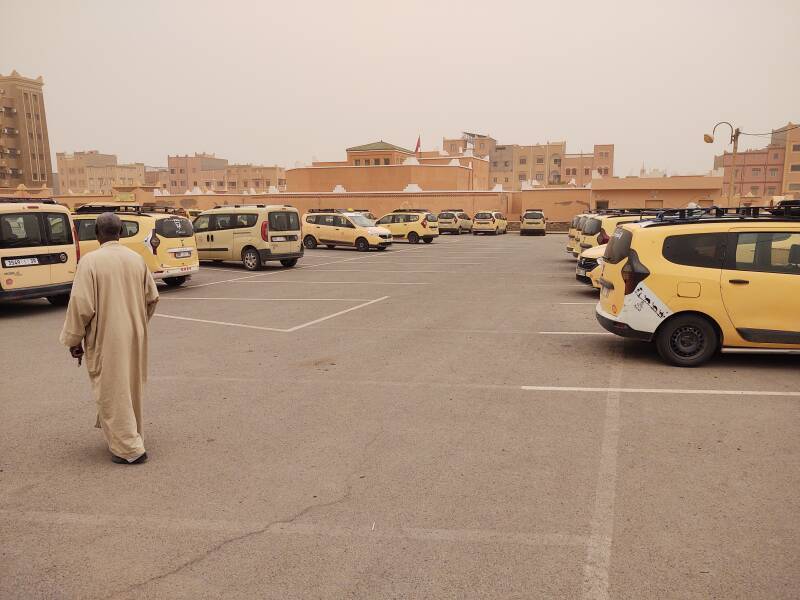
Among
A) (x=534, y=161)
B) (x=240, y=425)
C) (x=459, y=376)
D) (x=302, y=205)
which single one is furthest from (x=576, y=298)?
(x=534, y=161)

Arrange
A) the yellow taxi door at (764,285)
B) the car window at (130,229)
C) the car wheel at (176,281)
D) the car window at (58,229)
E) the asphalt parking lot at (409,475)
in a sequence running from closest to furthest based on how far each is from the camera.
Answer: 1. the asphalt parking lot at (409,475)
2. the yellow taxi door at (764,285)
3. the car window at (58,229)
4. the car window at (130,229)
5. the car wheel at (176,281)

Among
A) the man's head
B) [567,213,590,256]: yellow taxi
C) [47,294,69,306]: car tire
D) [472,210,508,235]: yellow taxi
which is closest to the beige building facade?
[472,210,508,235]: yellow taxi

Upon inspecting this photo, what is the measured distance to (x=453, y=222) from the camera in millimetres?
44375

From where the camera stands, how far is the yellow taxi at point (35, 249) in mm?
11375

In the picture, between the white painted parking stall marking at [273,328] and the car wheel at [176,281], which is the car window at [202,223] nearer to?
the car wheel at [176,281]

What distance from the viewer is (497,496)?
4.27 m

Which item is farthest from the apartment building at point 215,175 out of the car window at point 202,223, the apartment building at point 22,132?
the car window at point 202,223

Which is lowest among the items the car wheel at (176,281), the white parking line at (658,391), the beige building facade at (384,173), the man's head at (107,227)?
the car wheel at (176,281)

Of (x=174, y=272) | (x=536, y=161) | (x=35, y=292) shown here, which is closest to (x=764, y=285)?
(x=35, y=292)

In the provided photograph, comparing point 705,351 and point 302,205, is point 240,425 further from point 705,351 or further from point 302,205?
point 302,205

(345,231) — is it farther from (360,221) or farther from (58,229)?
(58,229)

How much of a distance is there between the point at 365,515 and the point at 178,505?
127cm

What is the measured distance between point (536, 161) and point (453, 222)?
63679 mm

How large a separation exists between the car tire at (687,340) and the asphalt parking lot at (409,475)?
0.19m
